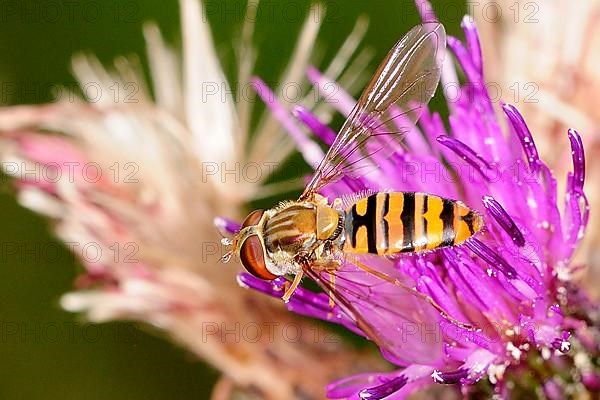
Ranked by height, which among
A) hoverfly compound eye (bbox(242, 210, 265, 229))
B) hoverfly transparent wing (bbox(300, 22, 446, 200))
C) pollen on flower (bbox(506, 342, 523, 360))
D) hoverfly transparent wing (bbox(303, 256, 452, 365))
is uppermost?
hoverfly transparent wing (bbox(300, 22, 446, 200))

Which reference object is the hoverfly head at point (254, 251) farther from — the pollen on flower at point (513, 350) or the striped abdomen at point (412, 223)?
the pollen on flower at point (513, 350)

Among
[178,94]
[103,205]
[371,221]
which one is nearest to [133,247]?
[103,205]

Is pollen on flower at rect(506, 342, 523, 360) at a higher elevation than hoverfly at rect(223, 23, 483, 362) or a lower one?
lower

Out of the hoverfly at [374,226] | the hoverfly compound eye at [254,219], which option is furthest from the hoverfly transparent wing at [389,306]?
the hoverfly compound eye at [254,219]

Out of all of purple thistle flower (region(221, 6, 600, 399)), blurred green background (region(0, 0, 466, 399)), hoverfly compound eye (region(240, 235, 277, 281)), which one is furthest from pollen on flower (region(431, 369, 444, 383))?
blurred green background (region(0, 0, 466, 399))

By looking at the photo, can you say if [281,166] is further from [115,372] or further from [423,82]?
[423,82]

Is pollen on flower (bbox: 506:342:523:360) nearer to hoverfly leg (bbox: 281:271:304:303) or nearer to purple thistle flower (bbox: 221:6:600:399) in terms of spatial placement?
purple thistle flower (bbox: 221:6:600:399)

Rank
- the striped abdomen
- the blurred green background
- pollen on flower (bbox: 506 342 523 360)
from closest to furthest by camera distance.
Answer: the striped abdomen → pollen on flower (bbox: 506 342 523 360) → the blurred green background
